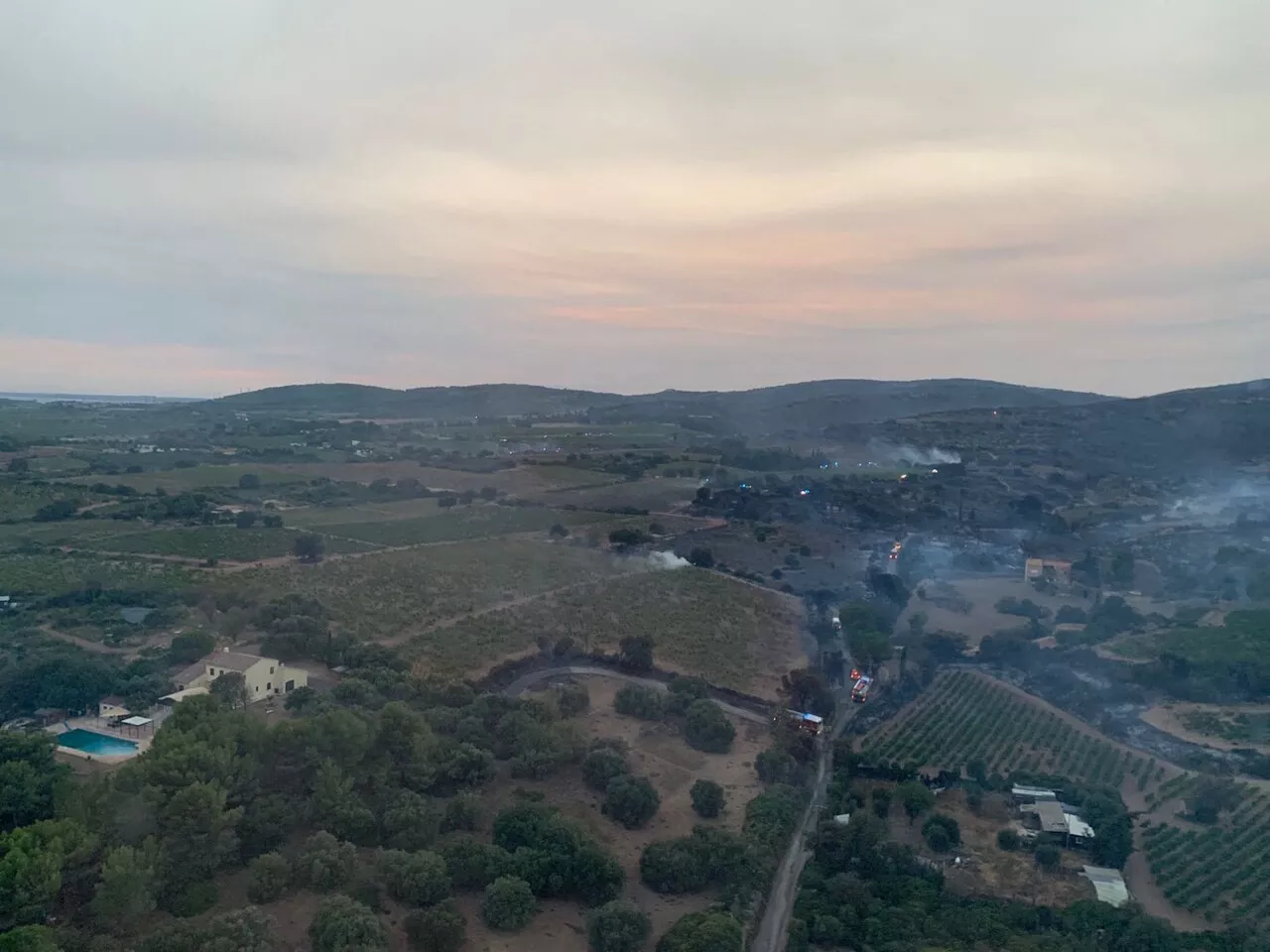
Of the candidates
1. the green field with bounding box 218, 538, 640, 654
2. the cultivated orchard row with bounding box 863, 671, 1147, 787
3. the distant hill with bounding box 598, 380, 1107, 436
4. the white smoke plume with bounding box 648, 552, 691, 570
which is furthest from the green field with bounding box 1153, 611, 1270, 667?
the distant hill with bounding box 598, 380, 1107, 436

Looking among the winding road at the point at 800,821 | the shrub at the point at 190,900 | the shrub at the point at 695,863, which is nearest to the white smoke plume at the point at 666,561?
the winding road at the point at 800,821

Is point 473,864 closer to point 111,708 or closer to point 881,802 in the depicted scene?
point 881,802

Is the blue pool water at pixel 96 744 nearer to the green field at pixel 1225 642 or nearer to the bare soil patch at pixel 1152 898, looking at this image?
the bare soil patch at pixel 1152 898

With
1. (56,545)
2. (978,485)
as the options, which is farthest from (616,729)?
(978,485)

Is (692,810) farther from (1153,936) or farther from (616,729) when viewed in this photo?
(1153,936)

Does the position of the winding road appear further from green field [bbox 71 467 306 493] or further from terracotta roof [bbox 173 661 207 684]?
green field [bbox 71 467 306 493]

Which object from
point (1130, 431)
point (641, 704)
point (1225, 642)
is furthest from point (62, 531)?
point (1130, 431)
